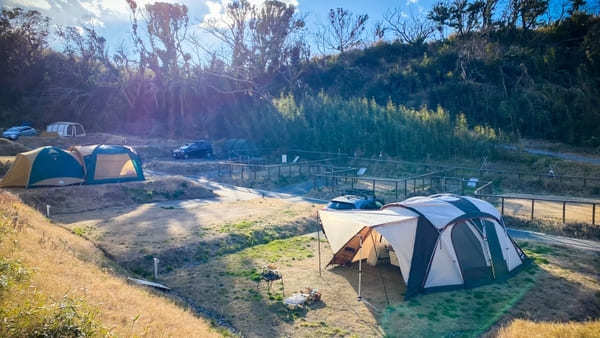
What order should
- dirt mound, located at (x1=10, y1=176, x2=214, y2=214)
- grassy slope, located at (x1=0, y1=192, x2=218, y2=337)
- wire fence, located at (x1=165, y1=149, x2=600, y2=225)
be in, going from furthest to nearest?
dirt mound, located at (x1=10, y1=176, x2=214, y2=214) < wire fence, located at (x1=165, y1=149, x2=600, y2=225) < grassy slope, located at (x1=0, y1=192, x2=218, y2=337)

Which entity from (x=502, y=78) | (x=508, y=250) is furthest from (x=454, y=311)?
(x=502, y=78)

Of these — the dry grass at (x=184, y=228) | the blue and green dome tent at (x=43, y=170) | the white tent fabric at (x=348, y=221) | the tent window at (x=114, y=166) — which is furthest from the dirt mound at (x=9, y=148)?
the white tent fabric at (x=348, y=221)

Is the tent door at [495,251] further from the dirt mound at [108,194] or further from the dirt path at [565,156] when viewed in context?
the dirt path at [565,156]

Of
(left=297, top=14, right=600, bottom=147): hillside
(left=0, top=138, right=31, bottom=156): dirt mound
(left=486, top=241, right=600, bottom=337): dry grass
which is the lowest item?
(left=486, top=241, right=600, bottom=337): dry grass

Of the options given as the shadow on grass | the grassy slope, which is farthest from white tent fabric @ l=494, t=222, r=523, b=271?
the grassy slope

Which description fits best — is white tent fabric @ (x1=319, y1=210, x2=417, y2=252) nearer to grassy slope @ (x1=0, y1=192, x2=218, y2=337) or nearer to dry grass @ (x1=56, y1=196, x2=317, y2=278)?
dry grass @ (x1=56, y1=196, x2=317, y2=278)

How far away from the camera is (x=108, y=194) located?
617 inches

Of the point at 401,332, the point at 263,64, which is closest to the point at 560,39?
the point at 263,64

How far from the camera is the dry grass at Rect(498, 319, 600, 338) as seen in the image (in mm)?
5203

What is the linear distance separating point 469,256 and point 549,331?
311 cm

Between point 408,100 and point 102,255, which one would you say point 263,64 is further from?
point 102,255

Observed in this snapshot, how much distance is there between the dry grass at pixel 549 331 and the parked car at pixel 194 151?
2690cm

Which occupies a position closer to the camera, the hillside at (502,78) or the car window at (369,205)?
the car window at (369,205)

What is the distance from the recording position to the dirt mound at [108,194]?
14.0m
